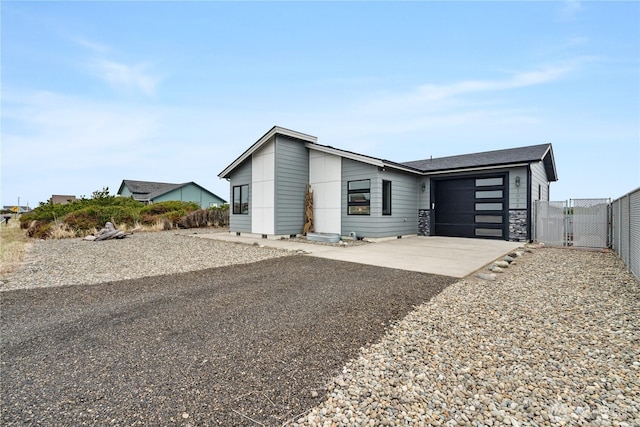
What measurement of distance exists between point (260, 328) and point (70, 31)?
32.5ft

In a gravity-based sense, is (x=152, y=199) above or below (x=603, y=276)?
above

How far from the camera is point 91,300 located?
161 inches

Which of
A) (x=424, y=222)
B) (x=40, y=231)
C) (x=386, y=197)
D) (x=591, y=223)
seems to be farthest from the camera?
(x=424, y=222)

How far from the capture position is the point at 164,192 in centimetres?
3259

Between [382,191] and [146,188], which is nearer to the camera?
[382,191]

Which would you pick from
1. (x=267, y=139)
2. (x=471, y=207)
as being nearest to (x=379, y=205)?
(x=471, y=207)

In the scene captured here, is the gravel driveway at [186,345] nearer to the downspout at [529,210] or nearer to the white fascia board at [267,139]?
the white fascia board at [267,139]

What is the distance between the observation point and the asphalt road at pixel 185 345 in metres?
1.84

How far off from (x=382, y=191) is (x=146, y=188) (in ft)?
108

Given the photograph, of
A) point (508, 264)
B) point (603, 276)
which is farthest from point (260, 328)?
point (603, 276)

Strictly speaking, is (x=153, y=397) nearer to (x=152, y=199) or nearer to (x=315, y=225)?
(x=315, y=225)

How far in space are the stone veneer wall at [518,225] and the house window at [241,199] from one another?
10.5 meters

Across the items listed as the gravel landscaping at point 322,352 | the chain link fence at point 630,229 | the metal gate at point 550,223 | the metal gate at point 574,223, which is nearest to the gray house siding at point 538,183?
the metal gate at point 550,223

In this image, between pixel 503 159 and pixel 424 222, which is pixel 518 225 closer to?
pixel 503 159
